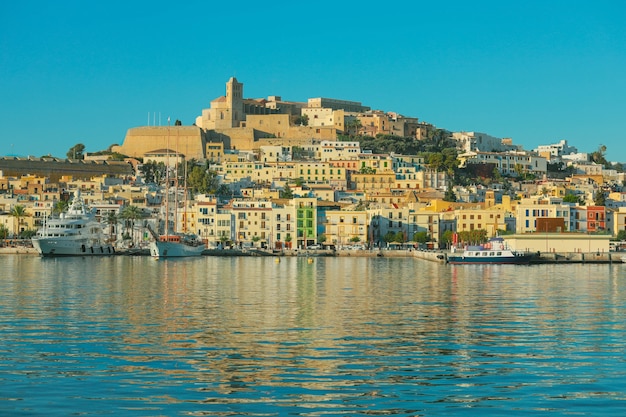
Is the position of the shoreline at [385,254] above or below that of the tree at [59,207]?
below

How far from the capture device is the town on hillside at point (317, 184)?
9438 centimetres

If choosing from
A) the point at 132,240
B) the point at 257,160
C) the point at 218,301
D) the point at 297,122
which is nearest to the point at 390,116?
the point at 297,122

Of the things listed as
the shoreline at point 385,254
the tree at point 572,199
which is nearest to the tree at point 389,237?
the shoreline at point 385,254

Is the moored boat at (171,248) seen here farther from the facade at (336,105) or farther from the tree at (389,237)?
the facade at (336,105)

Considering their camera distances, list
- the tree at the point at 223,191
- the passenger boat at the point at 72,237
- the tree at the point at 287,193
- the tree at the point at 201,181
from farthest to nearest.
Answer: the tree at the point at 201,181 < the tree at the point at 223,191 < the tree at the point at 287,193 < the passenger boat at the point at 72,237

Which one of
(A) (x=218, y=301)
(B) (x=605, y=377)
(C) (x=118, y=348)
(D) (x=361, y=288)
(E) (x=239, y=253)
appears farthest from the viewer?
(E) (x=239, y=253)

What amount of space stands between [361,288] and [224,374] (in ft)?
78.8

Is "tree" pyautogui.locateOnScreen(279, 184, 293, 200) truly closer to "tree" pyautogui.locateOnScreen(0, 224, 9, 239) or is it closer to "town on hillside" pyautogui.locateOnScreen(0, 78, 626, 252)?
"town on hillside" pyautogui.locateOnScreen(0, 78, 626, 252)

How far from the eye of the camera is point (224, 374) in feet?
63.3

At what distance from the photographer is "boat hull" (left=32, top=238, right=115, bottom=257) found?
282 feet

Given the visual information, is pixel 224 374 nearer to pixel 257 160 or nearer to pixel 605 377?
pixel 605 377

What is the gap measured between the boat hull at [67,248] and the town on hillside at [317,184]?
614cm

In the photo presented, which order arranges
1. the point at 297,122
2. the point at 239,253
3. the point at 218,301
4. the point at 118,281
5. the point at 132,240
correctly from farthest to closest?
1. the point at 297,122
2. the point at 132,240
3. the point at 239,253
4. the point at 118,281
5. the point at 218,301

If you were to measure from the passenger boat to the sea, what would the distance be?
151 ft
